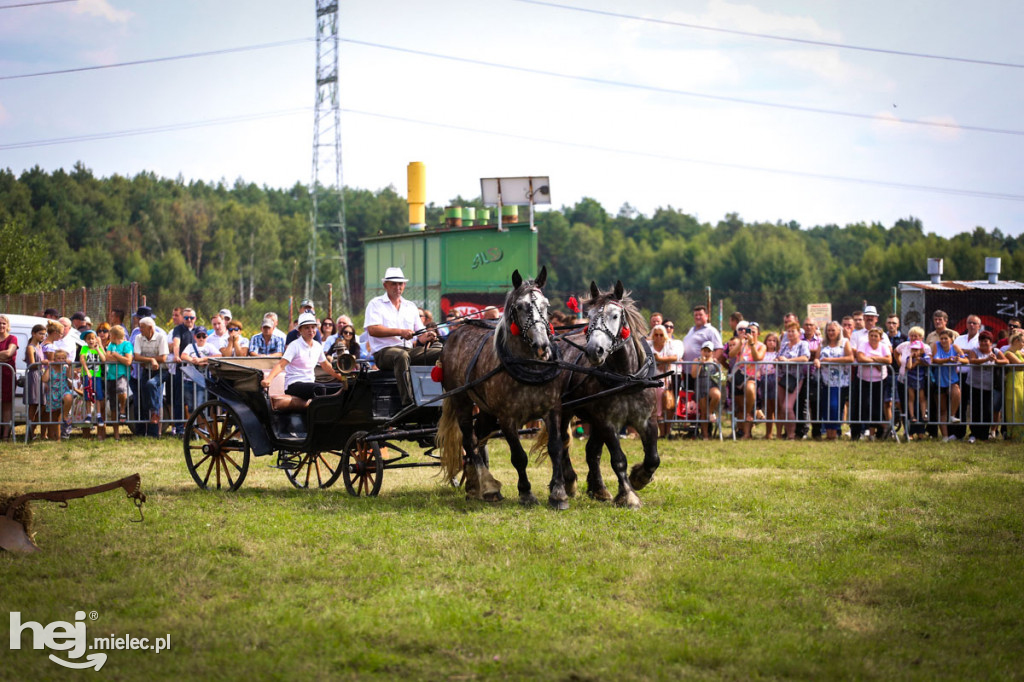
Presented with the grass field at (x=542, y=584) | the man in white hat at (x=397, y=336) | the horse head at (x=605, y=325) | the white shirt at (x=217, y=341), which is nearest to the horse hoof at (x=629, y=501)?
the grass field at (x=542, y=584)

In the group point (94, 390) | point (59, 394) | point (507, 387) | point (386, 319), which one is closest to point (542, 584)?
point (507, 387)

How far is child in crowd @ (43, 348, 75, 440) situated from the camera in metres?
14.9

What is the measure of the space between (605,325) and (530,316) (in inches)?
25.5

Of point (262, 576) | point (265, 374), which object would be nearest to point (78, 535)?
point (262, 576)

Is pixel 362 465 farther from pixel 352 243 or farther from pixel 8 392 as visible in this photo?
pixel 352 243

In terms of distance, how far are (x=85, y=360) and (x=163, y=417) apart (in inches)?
53.0

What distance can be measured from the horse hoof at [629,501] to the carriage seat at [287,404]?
10.1 ft

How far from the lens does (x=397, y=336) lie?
9.98m

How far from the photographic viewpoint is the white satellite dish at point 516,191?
1099 inches

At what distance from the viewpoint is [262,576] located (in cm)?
631

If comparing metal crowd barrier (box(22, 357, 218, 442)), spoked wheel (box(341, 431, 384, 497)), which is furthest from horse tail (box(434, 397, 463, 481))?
metal crowd barrier (box(22, 357, 218, 442))

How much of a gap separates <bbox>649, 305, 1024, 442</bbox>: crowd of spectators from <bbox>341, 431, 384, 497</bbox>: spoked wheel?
5863mm

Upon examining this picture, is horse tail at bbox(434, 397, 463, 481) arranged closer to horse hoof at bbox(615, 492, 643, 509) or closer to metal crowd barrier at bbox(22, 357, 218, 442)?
horse hoof at bbox(615, 492, 643, 509)

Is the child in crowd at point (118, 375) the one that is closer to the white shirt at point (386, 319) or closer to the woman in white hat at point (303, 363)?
the woman in white hat at point (303, 363)
